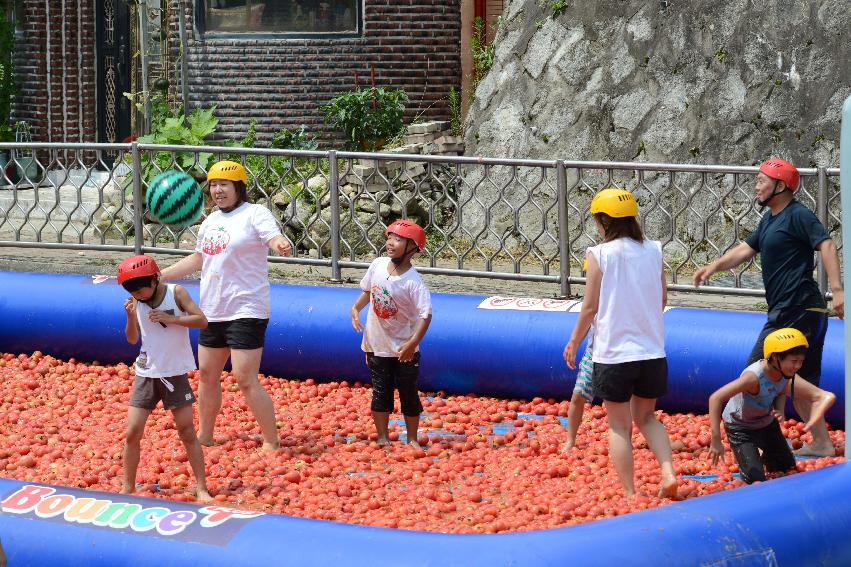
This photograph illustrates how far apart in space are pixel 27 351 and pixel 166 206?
2.35 meters

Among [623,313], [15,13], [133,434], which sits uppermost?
[15,13]

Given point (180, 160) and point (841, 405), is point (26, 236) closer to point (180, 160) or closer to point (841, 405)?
point (180, 160)

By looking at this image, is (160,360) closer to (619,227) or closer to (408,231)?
(408,231)

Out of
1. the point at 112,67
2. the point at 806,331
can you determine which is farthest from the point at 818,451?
the point at 112,67

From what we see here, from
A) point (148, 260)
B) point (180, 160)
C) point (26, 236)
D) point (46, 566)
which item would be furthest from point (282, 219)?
point (46, 566)

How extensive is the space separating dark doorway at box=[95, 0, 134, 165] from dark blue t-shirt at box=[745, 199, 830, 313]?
44.0ft

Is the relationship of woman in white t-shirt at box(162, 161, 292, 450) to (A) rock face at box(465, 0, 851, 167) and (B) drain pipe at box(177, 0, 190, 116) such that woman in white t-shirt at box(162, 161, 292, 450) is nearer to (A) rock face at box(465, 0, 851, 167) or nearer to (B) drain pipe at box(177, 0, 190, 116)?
(A) rock face at box(465, 0, 851, 167)

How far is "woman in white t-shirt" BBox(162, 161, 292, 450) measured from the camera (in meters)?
9.13

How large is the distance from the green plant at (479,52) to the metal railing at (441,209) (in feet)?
7.46

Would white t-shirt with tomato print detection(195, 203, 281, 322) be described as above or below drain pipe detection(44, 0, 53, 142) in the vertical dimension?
below

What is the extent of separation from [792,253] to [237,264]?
3439 millimetres

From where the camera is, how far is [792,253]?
8586 mm

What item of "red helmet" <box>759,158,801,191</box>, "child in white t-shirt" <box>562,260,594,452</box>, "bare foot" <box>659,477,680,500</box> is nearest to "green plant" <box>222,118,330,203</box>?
"child in white t-shirt" <box>562,260,594,452</box>

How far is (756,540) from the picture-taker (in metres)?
6.38
